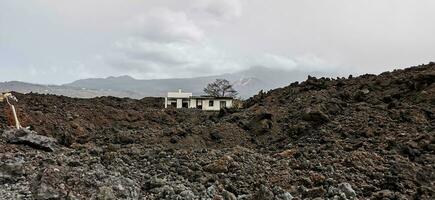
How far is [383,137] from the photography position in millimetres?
15359

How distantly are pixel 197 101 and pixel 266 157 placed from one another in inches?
1683

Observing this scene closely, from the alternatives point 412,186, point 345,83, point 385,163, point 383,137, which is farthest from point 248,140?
point 345,83

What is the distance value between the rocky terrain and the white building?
31.3m

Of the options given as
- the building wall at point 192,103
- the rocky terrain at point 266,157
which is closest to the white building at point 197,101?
the building wall at point 192,103

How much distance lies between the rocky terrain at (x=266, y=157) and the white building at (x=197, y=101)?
31.3 metres

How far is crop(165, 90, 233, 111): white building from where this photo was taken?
54.2 metres

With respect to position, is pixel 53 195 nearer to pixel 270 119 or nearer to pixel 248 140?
pixel 248 140

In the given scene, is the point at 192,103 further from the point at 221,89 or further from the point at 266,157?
the point at 266,157

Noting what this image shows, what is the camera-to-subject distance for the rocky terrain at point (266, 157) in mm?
10188

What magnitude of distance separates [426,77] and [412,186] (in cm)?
1210

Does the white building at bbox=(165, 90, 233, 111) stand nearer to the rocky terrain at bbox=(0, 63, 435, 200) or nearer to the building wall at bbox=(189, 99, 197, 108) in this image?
the building wall at bbox=(189, 99, 197, 108)

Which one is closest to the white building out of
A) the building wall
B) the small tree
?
the building wall

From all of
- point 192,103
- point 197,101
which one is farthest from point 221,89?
point 192,103

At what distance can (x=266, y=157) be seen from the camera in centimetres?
1290
